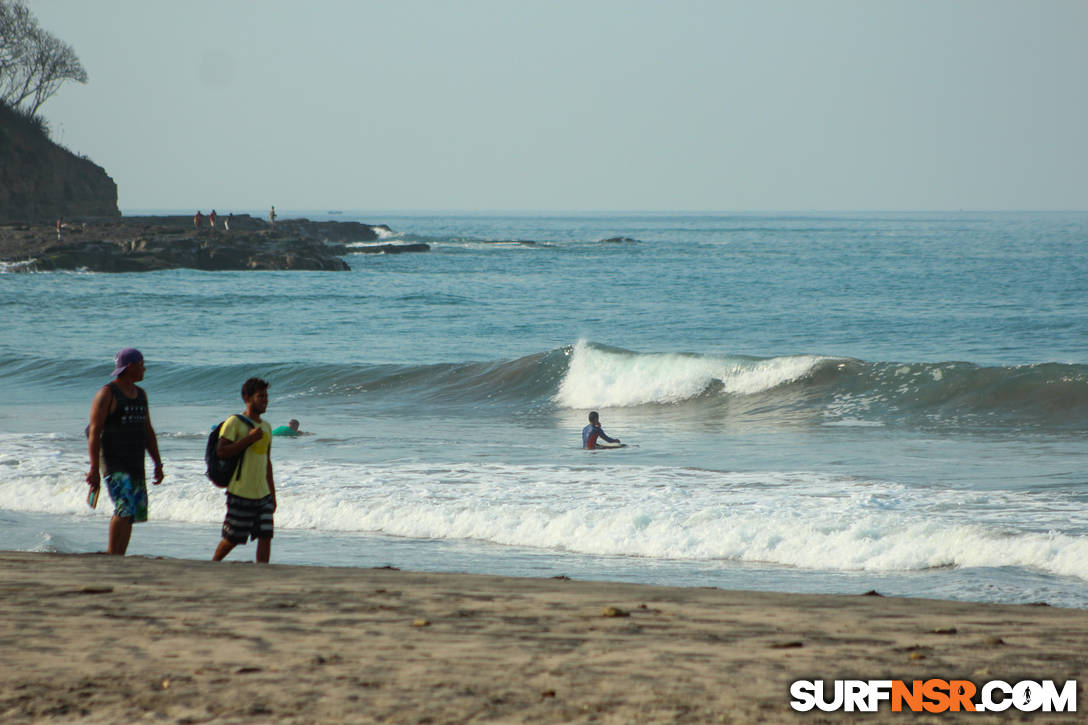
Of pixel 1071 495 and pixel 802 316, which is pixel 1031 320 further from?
pixel 1071 495

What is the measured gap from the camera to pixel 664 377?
21.7 m

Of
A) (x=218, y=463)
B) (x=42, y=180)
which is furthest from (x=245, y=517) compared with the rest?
(x=42, y=180)

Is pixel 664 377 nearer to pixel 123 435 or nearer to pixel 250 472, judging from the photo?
pixel 250 472

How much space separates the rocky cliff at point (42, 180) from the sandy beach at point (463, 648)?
64468 mm

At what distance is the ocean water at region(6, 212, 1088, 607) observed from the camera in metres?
8.84

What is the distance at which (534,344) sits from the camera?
2936cm

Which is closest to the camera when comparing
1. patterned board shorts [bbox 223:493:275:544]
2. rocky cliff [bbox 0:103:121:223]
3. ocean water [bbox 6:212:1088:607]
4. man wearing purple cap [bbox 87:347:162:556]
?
man wearing purple cap [bbox 87:347:162:556]

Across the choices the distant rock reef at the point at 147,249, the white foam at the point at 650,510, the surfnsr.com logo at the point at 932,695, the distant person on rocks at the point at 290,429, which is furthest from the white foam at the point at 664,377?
the distant rock reef at the point at 147,249

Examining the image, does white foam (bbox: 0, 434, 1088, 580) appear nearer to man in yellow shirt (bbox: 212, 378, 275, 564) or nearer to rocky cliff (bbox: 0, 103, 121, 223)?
man in yellow shirt (bbox: 212, 378, 275, 564)

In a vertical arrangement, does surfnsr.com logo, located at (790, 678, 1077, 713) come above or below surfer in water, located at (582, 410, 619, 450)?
above

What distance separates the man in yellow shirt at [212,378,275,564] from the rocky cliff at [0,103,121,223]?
63837 mm

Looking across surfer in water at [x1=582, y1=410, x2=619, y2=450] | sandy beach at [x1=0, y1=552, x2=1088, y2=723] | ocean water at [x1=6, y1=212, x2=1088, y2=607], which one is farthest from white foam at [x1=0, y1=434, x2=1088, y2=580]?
sandy beach at [x1=0, y1=552, x2=1088, y2=723]

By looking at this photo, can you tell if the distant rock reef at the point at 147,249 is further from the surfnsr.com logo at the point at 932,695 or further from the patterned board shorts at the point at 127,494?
the surfnsr.com logo at the point at 932,695

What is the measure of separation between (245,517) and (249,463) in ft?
1.40
